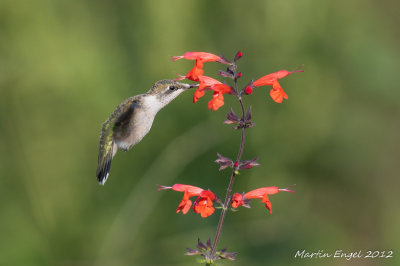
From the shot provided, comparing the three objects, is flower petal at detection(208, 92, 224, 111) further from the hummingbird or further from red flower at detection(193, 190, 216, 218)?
red flower at detection(193, 190, 216, 218)

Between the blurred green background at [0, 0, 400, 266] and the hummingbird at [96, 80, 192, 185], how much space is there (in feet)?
5.16

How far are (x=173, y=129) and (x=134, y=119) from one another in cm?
193

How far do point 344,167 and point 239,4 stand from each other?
6.06ft

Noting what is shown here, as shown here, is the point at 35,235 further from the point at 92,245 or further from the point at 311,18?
the point at 311,18

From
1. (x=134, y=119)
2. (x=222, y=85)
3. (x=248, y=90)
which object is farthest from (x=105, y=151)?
(x=248, y=90)

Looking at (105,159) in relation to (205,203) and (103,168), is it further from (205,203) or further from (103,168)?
(205,203)

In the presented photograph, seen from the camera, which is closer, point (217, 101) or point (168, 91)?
point (217, 101)

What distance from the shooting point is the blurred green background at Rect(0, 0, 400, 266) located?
386 centimetres

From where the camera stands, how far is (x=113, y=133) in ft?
7.07

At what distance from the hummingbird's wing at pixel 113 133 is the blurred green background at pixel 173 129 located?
5.04 feet

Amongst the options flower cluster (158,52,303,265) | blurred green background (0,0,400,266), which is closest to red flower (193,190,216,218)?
flower cluster (158,52,303,265)

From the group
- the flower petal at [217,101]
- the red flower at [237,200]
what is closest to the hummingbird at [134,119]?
the flower petal at [217,101]

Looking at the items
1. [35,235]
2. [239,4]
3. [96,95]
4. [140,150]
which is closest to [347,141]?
[239,4]

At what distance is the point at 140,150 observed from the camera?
4047mm
